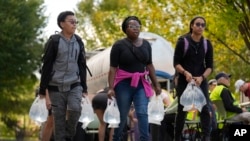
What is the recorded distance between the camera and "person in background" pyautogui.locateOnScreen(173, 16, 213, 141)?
38.6 ft

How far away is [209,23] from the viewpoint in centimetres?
2619

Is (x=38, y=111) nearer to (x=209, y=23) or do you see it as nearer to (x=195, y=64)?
(x=195, y=64)

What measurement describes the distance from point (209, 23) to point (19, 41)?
2008cm

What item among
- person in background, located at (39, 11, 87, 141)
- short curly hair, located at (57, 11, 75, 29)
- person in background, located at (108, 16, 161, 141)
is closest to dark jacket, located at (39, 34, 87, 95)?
person in background, located at (39, 11, 87, 141)

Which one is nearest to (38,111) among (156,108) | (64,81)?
(64,81)

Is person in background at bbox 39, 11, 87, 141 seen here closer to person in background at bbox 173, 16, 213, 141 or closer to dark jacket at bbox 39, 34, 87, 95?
dark jacket at bbox 39, 34, 87, 95

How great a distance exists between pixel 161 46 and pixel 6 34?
20.1 meters

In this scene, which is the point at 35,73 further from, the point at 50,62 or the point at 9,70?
the point at 50,62

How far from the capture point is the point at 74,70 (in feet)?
37.0

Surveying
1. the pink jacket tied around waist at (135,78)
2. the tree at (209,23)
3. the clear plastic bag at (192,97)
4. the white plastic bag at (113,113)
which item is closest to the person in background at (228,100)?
the clear plastic bag at (192,97)

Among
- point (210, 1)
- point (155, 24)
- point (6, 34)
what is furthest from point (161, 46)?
point (6, 34)

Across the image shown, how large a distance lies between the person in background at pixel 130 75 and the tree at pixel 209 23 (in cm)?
1028

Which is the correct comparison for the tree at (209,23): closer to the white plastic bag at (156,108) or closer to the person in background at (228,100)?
the person in background at (228,100)

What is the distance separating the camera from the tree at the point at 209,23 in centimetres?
2250
